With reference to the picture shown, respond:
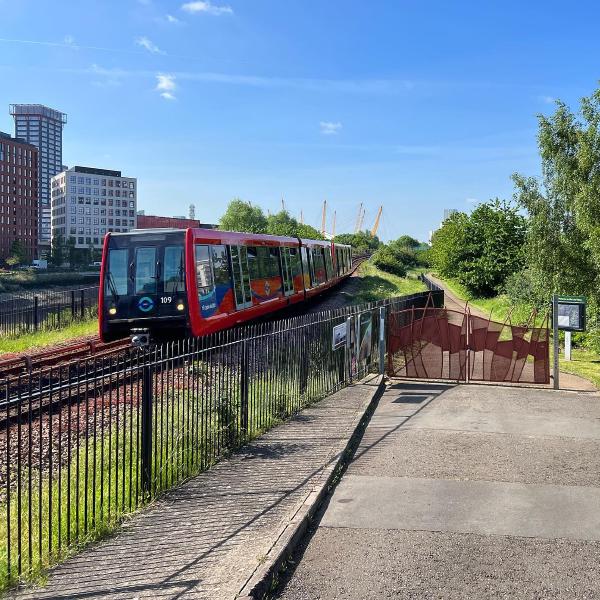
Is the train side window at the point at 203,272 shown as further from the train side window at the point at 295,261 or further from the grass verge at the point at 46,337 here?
the train side window at the point at 295,261

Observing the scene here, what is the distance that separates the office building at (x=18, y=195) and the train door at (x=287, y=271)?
10863 cm

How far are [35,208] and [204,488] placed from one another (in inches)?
5429

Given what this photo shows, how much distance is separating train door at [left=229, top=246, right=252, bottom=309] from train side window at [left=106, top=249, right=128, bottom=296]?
2.87 m

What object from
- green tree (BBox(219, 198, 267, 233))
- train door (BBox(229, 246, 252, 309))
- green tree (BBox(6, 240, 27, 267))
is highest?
green tree (BBox(219, 198, 267, 233))

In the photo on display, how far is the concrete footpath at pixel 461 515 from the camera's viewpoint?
188 inches

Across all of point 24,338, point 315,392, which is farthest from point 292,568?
point 24,338

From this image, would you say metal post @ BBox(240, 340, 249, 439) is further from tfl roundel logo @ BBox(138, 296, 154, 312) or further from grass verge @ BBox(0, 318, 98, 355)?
grass verge @ BBox(0, 318, 98, 355)

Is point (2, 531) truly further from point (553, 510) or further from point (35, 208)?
point (35, 208)

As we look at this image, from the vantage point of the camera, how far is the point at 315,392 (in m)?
11.5

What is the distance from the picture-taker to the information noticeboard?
43.7 ft

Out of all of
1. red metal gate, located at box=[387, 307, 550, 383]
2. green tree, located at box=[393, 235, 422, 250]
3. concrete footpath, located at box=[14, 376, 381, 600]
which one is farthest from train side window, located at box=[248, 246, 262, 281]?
green tree, located at box=[393, 235, 422, 250]

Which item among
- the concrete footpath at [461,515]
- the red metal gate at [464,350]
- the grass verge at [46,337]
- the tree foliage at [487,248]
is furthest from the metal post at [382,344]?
the tree foliage at [487,248]

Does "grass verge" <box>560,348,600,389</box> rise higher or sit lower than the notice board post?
lower

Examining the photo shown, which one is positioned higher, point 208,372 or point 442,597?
point 208,372
